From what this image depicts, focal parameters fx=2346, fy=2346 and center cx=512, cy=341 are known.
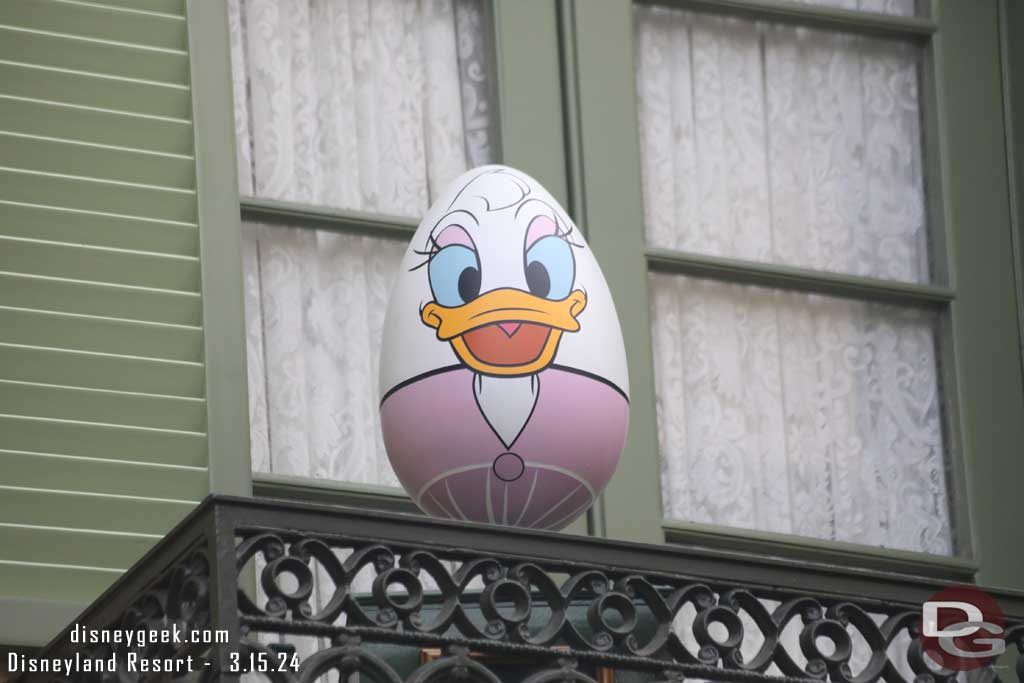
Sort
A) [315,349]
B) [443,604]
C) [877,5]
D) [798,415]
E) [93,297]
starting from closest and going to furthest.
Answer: [443,604], [93,297], [315,349], [798,415], [877,5]

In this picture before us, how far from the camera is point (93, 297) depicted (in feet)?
18.7

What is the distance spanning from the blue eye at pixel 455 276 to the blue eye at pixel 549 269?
0.37ft

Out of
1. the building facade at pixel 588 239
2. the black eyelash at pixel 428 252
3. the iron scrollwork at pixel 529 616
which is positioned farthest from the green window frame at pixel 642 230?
the iron scrollwork at pixel 529 616

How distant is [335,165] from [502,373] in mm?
1670

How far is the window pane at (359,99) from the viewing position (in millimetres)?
6223

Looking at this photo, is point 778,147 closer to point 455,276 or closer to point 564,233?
point 564,233

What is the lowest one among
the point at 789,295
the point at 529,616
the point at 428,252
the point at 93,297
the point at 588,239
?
the point at 529,616

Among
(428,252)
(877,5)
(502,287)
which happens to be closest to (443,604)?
(502,287)

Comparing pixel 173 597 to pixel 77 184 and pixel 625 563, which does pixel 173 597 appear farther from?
pixel 77 184

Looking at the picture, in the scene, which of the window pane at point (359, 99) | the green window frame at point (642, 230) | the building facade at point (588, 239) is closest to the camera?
the building facade at point (588, 239)

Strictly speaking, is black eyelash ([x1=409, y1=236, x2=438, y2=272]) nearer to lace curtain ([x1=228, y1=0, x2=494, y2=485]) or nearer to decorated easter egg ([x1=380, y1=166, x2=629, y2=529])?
decorated easter egg ([x1=380, y1=166, x2=629, y2=529])

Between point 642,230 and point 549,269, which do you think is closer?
point 549,269

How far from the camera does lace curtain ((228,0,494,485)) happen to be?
6.01 m

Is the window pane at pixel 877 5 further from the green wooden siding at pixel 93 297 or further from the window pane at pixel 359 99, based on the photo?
the green wooden siding at pixel 93 297
